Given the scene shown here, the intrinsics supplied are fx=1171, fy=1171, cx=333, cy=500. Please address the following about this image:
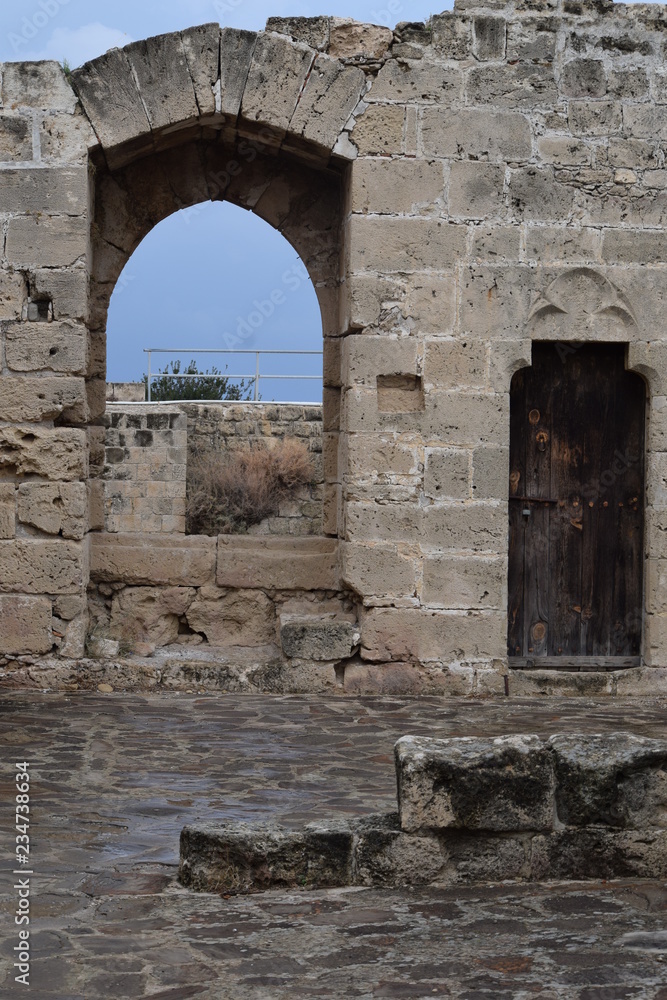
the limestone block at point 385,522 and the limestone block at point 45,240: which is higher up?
the limestone block at point 45,240

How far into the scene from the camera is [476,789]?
3.71 meters

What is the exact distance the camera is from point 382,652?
7359mm

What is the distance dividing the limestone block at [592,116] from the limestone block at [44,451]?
12.2ft

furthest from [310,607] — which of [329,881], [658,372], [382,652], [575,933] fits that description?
[575,933]

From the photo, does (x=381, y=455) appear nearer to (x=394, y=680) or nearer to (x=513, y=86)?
(x=394, y=680)

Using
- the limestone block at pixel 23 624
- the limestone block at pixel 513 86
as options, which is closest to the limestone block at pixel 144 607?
the limestone block at pixel 23 624

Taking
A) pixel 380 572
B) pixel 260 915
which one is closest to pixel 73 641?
pixel 380 572

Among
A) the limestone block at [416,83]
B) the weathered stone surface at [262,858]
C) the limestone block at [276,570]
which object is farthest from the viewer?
the limestone block at [276,570]

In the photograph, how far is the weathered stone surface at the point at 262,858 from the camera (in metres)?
3.68

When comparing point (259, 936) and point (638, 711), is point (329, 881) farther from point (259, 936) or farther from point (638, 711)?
point (638, 711)

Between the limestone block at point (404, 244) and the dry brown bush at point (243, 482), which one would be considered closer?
the limestone block at point (404, 244)

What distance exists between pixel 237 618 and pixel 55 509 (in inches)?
56.2

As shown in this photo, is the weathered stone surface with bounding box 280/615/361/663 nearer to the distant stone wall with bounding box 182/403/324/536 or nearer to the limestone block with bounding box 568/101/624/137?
the limestone block with bounding box 568/101/624/137

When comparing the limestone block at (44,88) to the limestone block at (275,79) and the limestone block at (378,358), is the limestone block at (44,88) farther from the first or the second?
the limestone block at (378,358)
